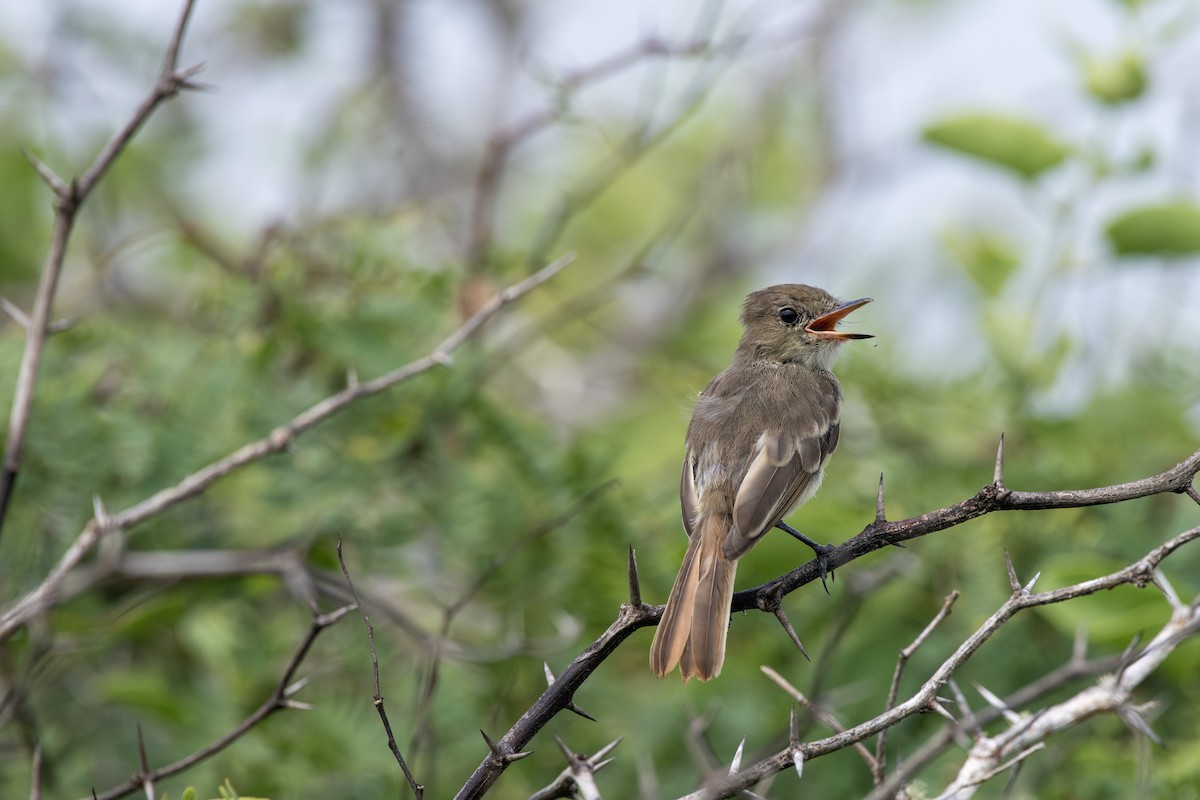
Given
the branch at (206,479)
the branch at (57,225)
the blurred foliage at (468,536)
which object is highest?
the branch at (57,225)

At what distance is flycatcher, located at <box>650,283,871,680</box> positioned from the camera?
3.43 m

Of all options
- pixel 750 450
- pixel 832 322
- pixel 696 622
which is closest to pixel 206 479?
pixel 696 622

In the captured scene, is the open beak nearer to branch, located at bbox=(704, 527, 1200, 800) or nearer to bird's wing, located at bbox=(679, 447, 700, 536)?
bird's wing, located at bbox=(679, 447, 700, 536)

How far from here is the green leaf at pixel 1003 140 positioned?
18.8 feet

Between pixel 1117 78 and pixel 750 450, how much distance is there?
2.79m

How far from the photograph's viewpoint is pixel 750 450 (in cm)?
414

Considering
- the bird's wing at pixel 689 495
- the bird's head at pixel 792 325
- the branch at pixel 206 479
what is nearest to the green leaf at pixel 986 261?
the bird's head at pixel 792 325

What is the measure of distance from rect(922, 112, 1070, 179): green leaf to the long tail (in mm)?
2908

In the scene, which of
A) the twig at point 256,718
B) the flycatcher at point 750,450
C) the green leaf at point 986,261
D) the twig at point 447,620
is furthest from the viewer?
the green leaf at point 986,261

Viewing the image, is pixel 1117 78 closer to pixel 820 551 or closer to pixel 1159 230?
pixel 1159 230

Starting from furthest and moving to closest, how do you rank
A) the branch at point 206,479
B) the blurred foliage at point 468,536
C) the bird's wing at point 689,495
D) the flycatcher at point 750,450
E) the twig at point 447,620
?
1. the blurred foliage at point 468,536
2. the bird's wing at point 689,495
3. the twig at point 447,620
4. the flycatcher at point 750,450
5. the branch at point 206,479

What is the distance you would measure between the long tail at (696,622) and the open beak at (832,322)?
111 cm

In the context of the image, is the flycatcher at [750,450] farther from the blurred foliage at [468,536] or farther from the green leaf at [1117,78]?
the green leaf at [1117,78]

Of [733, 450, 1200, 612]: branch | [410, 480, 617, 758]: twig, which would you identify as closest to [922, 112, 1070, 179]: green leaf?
[410, 480, 617, 758]: twig
